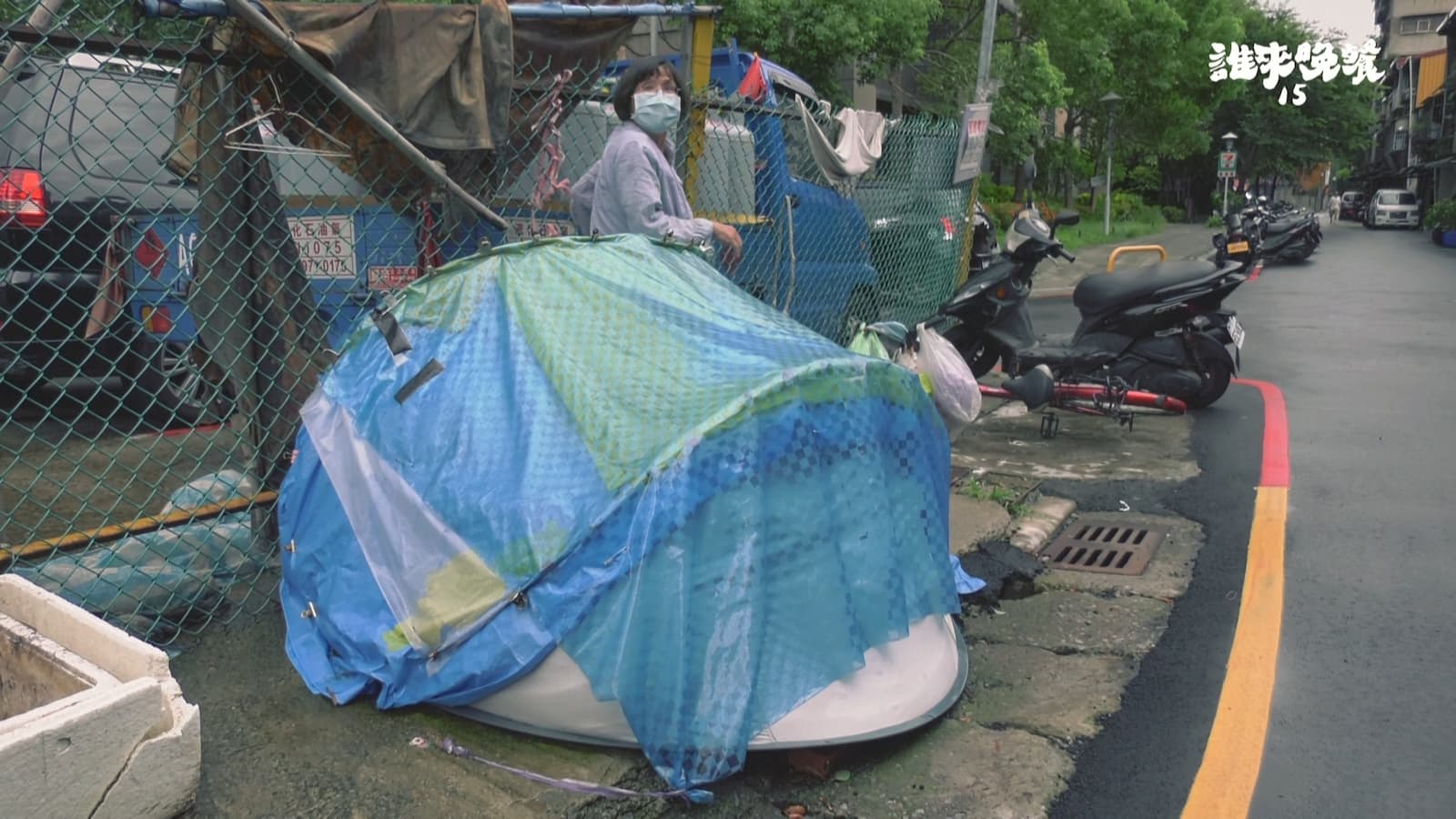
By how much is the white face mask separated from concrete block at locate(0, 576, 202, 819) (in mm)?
2765

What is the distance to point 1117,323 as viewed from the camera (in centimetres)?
746

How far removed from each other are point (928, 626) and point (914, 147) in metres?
5.76

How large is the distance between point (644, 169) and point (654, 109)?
0.29 metres

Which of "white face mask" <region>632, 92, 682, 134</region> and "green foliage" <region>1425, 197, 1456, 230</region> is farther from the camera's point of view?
"green foliage" <region>1425, 197, 1456, 230</region>

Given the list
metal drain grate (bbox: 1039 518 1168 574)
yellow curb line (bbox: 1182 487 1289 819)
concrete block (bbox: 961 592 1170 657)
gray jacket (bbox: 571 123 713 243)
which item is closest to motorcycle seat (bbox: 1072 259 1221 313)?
metal drain grate (bbox: 1039 518 1168 574)

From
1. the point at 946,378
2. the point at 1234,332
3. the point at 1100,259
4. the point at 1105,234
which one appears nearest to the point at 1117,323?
the point at 1234,332

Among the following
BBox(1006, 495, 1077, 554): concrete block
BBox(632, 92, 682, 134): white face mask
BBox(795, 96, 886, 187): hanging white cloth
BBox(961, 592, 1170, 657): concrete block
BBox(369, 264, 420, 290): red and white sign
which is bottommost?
BBox(961, 592, 1170, 657): concrete block

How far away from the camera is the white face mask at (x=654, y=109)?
4484 mm

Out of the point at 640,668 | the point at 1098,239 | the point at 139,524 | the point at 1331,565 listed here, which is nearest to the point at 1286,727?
the point at 1331,565

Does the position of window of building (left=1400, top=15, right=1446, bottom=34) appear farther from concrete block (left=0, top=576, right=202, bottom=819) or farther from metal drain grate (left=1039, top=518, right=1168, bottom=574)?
concrete block (left=0, top=576, right=202, bottom=819)

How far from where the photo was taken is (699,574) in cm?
271

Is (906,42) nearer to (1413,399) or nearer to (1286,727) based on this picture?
(1413,399)

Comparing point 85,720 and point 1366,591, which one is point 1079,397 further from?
point 85,720

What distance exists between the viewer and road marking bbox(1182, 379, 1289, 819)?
2859 millimetres
